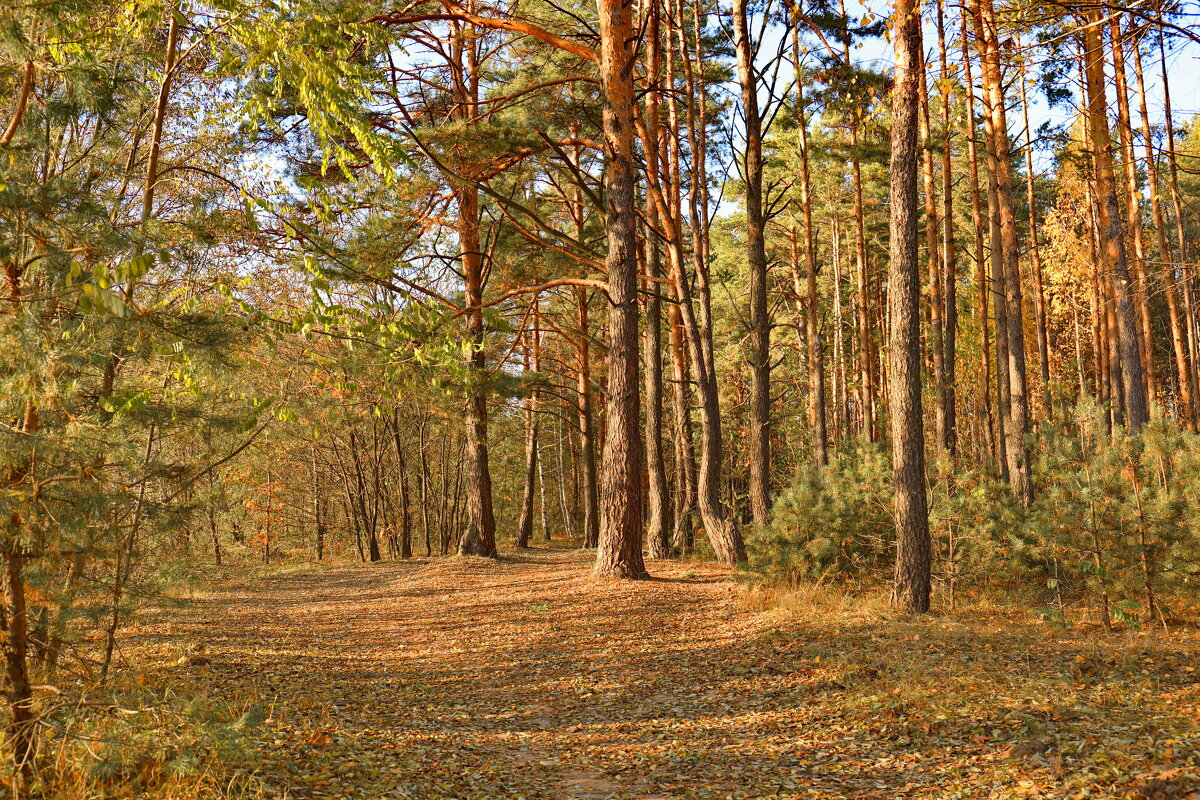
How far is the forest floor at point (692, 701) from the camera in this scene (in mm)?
4277

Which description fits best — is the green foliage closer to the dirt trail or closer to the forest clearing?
the forest clearing

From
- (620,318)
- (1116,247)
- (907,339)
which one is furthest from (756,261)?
(1116,247)

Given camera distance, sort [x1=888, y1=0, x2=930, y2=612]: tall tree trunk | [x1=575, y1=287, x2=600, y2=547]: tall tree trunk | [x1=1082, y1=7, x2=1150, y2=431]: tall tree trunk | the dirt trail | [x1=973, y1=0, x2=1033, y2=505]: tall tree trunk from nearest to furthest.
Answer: the dirt trail, [x1=888, y1=0, x2=930, y2=612]: tall tree trunk, [x1=1082, y1=7, x2=1150, y2=431]: tall tree trunk, [x1=973, y1=0, x2=1033, y2=505]: tall tree trunk, [x1=575, y1=287, x2=600, y2=547]: tall tree trunk

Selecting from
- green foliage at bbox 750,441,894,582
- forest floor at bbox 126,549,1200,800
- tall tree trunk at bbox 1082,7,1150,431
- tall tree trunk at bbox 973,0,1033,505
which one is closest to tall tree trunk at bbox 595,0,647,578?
forest floor at bbox 126,549,1200,800

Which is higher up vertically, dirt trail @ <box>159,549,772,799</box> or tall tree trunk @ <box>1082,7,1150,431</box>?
tall tree trunk @ <box>1082,7,1150,431</box>

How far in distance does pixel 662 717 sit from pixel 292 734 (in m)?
2.64

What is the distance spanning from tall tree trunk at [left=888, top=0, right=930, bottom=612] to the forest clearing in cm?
4

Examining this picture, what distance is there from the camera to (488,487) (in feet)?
52.3

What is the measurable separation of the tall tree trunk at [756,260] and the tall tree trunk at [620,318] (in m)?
2.43

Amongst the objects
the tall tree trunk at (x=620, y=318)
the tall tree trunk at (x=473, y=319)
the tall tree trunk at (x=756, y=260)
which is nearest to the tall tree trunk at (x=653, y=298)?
the tall tree trunk at (x=756, y=260)

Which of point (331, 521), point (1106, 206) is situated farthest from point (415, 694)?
point (331, 521)

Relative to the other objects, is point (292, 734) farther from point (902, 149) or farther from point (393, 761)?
point (902, 149)

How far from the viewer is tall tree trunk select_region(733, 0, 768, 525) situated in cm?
1226

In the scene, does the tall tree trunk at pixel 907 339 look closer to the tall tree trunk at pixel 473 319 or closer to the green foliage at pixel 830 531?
the green foliage at pixel 830 531
